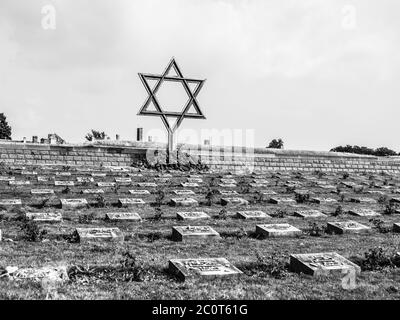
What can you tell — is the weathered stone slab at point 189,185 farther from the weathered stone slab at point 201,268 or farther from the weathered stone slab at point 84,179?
the weathered stone slab at point 201,268

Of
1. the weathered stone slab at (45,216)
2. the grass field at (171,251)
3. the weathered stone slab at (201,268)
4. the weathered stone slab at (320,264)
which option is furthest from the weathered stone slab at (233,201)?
the weathered stone slab at (201,268)

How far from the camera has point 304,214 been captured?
966 cm

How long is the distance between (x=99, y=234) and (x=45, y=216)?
178 centimetres

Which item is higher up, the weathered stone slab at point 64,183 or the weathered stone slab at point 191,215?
the weathered stone slab at point 64,183

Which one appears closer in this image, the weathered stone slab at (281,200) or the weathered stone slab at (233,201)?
the weathered stone slab at (233,201)

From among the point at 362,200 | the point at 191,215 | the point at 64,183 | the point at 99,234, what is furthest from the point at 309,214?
the point at 64,183

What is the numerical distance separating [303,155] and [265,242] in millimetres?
15578

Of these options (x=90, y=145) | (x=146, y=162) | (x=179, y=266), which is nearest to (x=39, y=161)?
(x=90, y=145)

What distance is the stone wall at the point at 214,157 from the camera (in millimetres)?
17219

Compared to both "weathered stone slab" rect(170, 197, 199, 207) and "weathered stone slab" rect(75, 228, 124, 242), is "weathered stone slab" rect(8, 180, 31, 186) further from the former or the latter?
"weathered stone slab" rect(75, 228, 124, 242)

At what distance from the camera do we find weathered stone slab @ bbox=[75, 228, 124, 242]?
665cm

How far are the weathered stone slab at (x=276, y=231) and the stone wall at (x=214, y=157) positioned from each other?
418 inches

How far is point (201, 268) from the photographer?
17.0 ft
